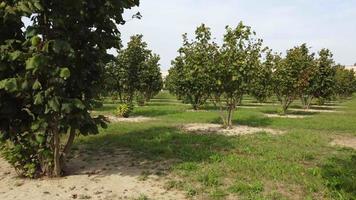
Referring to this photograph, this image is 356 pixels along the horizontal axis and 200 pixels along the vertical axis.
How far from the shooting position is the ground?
7.64m

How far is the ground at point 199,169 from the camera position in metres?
7.64

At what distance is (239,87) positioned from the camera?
1716 cm

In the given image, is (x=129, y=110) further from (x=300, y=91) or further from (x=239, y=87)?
(x=300, y=91)

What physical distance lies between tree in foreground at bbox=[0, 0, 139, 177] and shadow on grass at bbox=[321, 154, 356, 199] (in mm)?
4845

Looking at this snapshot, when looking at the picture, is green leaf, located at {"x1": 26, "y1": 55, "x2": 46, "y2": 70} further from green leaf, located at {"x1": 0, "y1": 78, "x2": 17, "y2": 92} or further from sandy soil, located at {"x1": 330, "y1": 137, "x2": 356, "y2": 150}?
sandy soil, located at {"x1": 330, "y1": 137, "x2": 356, "y2": 150}

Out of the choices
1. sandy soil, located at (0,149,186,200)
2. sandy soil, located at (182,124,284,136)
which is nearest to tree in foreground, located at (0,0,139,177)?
sandy soil, located at (0,149,186,200)

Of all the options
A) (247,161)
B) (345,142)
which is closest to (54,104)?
(247,161)

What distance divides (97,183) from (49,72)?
241 cm

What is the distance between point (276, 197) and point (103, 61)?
4.37m

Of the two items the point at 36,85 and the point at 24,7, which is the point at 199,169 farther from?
the point at 24,7

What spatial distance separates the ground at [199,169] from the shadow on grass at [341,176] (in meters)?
0.02

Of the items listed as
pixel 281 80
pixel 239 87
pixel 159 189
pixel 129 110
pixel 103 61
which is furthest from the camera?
pixel 281 80

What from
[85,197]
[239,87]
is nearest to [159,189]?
[85,197]

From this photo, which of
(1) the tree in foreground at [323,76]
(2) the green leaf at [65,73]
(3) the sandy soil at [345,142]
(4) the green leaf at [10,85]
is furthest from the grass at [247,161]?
(1) the tree in foreground at [323,76]
